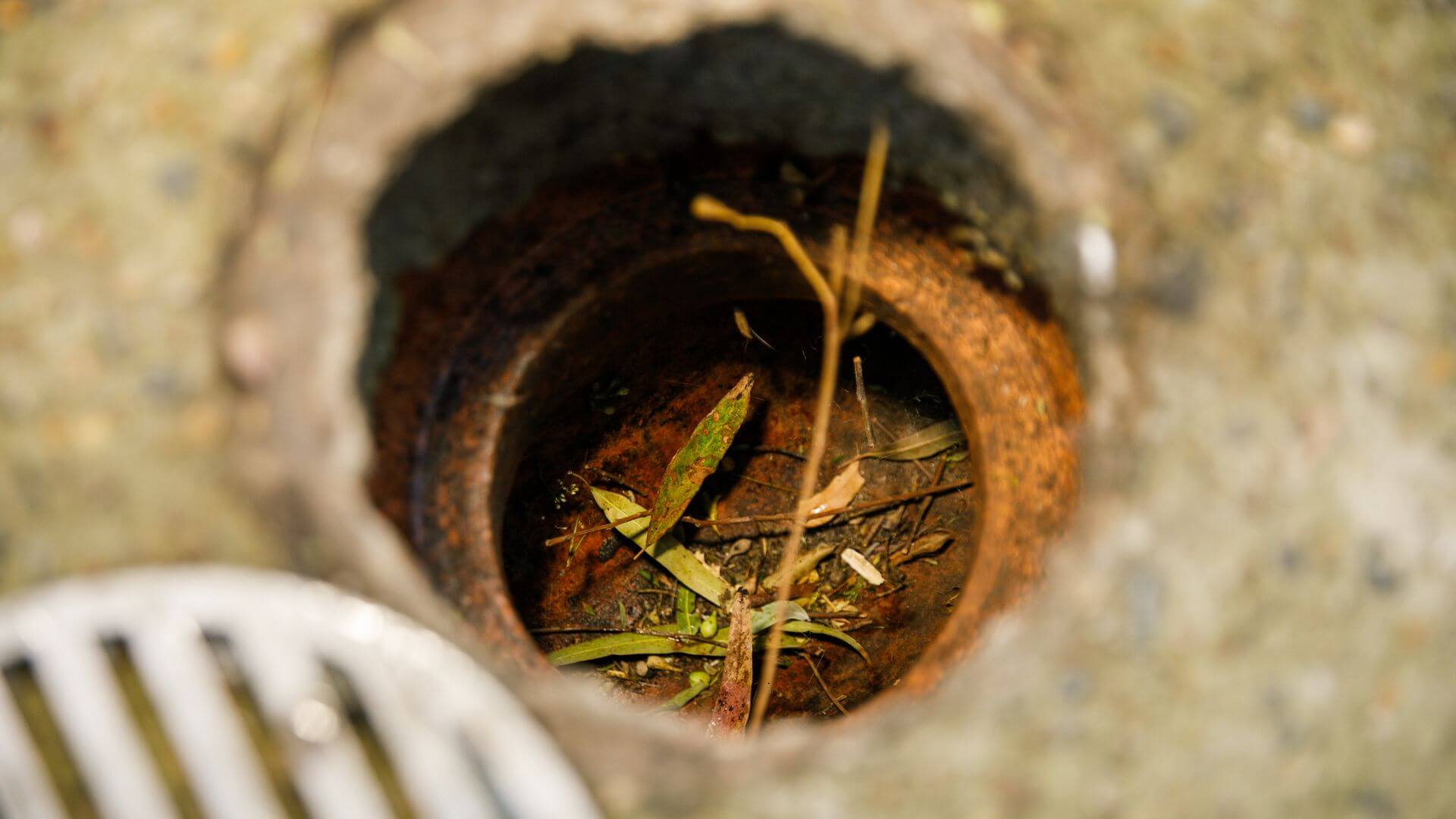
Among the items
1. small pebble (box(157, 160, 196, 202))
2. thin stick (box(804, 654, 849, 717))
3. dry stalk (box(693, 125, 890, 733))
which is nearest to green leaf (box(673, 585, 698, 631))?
thin stick (box(804, 654, 849, 717))

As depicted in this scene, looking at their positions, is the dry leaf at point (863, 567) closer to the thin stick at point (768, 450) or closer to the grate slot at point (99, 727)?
the thin stick at point (768, 450)

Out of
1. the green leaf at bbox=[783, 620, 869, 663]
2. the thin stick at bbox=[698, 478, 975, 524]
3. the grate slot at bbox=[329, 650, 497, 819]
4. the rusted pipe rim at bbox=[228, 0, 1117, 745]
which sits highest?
the rusted pipe rim at bbox=[228, 0, 1117, 745]

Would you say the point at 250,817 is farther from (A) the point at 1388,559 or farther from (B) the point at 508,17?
(A) the point at 1388,559

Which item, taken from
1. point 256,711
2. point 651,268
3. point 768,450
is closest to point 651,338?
point 651,268

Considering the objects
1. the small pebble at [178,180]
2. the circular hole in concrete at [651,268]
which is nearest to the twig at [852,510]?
the circular hole in concrete at [651,268]

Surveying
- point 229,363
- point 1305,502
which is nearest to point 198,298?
point 229,363

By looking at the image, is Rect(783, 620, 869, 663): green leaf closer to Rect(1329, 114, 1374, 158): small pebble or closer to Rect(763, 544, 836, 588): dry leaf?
Rect(763, 544, 836, 588): dry leaf
